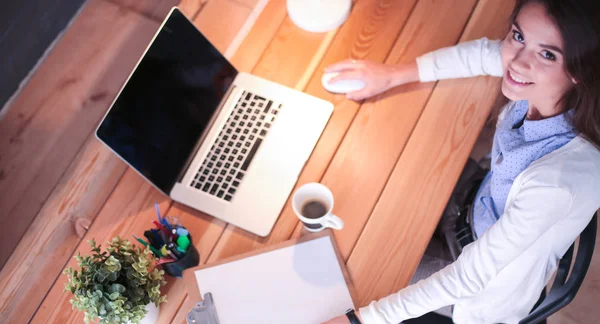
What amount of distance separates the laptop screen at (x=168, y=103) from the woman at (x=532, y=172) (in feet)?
1.59

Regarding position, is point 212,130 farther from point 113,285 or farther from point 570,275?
point 570,275

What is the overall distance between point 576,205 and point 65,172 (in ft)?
3.46

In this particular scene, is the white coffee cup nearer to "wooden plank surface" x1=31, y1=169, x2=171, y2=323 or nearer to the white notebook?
the white notebook

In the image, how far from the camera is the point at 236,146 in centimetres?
112

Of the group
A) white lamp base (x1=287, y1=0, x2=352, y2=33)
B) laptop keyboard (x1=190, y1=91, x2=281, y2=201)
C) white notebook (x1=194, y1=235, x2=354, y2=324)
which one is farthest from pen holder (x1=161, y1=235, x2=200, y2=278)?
white lamp base (x1=287, y1=0, x2=352, y2=33)

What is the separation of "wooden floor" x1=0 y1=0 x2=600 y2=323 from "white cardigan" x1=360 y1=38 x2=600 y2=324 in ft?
0.21

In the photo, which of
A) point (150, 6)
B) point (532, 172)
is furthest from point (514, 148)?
point (150, 6)

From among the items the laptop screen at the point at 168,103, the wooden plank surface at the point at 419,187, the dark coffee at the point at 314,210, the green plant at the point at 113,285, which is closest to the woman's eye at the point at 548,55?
the wooden plank surface at the point at 419,187

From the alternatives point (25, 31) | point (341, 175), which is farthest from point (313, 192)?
point (25, 31)

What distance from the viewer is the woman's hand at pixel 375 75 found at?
1128 millimetres

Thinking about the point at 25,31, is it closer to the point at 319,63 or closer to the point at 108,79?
the point at 108,79

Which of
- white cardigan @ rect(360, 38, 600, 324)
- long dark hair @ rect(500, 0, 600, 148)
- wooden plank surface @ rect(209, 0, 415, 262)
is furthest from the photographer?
wooden plank surface @ rect(209, 0, 415, 262)

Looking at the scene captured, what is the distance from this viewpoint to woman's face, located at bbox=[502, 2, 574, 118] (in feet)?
2.77

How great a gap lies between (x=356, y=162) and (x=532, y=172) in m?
0.35
